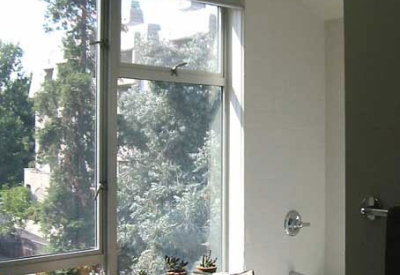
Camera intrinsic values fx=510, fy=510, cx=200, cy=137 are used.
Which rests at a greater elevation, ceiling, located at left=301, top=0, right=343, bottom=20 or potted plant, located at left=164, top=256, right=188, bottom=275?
ceiling, located at left=301, top=0, right=343, bottom=20

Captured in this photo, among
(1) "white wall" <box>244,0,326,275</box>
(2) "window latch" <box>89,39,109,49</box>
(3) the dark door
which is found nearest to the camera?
(3) the dark door

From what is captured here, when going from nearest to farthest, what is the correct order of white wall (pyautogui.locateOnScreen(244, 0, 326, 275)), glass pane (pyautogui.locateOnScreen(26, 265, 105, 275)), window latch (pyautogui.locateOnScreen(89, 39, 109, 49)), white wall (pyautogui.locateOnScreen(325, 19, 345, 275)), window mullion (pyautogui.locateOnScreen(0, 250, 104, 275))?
window mullion (pyautogui.locateOnScreen(0, 250, 104, 275))
glass pane (pyautogui.locateOnScreen(26, 265, 105, 275))
window latch (pyautogui.locateOnScreen(89, 39, 109, 49))
white wall (pyautogui.locateOnScreen(244, 0, 326, 275))
white wall (pyautogui.locateOnScreen(325, 19, 345, 275))

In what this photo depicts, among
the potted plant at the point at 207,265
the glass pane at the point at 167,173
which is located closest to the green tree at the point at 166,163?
the glass pane at the point at 167,173

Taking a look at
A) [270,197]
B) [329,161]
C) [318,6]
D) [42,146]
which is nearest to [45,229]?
[42,146]

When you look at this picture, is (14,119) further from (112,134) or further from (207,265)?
(207,265)

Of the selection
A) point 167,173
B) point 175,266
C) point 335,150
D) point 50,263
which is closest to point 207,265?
point 175,266

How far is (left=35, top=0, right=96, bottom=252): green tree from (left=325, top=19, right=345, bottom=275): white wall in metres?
1.58

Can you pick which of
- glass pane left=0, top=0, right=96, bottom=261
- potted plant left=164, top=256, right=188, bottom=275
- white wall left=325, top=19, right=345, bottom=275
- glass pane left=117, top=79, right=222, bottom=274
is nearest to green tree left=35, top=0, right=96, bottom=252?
glass pane left=0, top=0, right=96, bottom=261

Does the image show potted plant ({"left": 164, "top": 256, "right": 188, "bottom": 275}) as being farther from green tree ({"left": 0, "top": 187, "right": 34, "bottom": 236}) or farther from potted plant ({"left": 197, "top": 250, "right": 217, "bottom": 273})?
green tree ({"left": 0, "top": 187, "right": 34, "bottom": 236})

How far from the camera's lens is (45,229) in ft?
7.30

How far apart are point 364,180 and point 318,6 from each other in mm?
1919

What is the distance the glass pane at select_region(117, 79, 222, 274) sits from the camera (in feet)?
8.23

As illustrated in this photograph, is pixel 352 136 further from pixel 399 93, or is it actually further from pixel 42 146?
pixel 42 146

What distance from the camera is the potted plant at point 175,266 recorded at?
246cm
